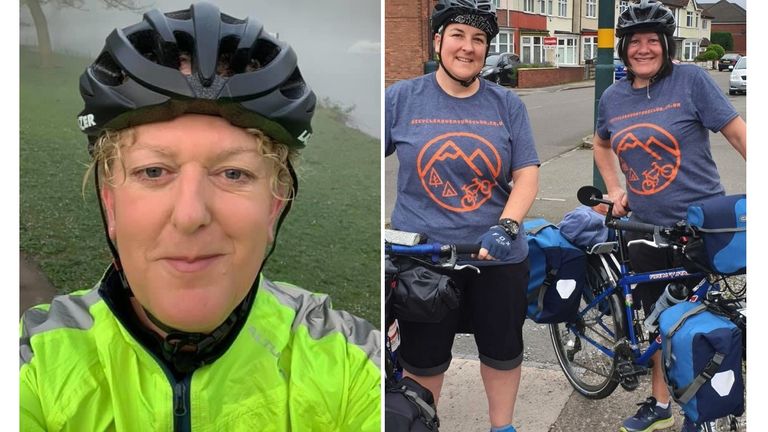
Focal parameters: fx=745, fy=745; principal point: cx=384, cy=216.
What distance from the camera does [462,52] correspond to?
205 centimetres

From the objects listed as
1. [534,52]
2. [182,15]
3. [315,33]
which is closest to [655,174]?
[315,33]

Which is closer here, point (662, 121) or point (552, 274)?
point (662, 121)

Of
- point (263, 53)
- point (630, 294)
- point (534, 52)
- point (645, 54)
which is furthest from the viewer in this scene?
point (534, 52)

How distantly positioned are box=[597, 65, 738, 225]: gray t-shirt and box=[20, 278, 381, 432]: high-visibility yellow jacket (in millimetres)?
1219

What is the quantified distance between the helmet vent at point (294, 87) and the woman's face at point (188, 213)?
0.11 meters

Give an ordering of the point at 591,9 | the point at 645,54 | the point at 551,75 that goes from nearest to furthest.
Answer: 1. the point at 645,54
2. the point at 591,9
3. the point at 551,75

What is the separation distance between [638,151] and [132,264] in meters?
1.62

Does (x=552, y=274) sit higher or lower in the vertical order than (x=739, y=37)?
lower

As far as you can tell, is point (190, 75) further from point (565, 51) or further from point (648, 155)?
point (565, 51)

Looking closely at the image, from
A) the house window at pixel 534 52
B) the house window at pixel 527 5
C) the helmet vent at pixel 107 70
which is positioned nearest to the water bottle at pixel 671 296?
the helmet vent at pixel 107 70

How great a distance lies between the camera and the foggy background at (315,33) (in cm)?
120

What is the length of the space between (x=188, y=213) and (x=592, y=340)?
90.8 inches

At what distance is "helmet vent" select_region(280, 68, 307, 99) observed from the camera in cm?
125

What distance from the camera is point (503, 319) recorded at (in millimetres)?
2275
